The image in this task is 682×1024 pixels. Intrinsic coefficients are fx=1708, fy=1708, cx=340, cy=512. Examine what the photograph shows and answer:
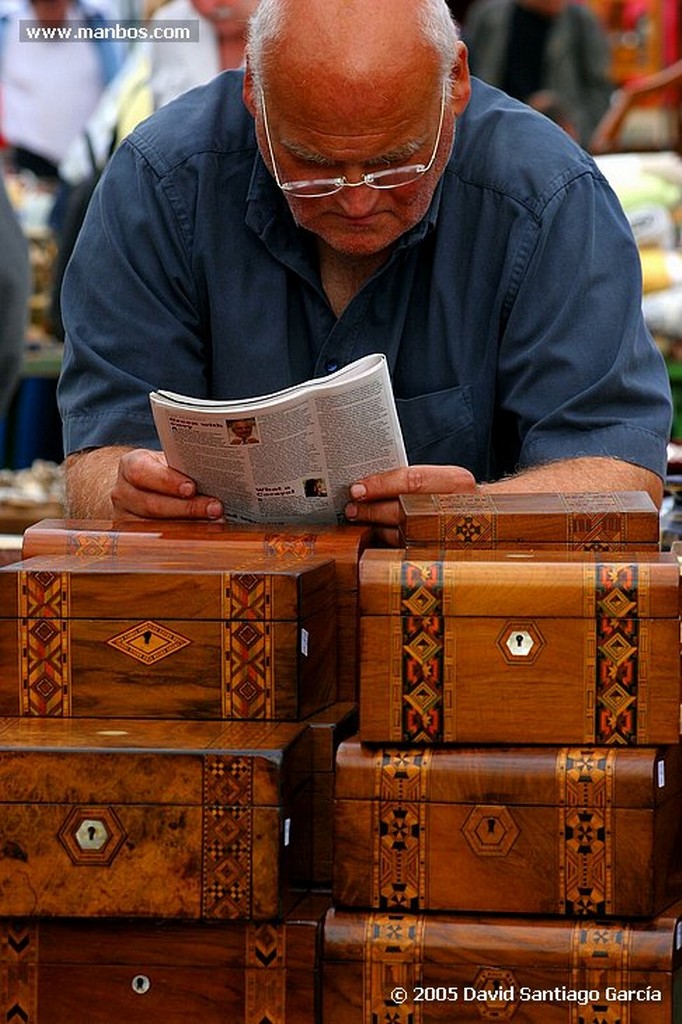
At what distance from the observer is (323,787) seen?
1.76m

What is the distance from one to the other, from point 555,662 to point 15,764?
20.7 inches

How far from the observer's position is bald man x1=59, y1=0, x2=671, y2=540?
214cm

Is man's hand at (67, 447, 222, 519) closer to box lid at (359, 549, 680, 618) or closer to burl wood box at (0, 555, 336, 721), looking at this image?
burl wood box at (0, 555, 336, 721)

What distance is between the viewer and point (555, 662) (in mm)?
1633

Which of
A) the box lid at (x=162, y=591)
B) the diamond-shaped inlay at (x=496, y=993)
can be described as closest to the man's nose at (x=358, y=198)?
the box lid at (x=162, y=591)

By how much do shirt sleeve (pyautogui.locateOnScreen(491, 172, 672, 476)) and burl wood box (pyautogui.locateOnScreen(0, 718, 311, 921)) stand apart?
2.57 feet

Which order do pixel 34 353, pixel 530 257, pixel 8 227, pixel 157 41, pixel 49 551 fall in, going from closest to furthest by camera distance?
1. pixel 49 551
2. pixel 530 257
3. pixel 8 227
4. pixel 157 41
5. pixel 34 353

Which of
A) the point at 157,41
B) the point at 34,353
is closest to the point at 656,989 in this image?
the point at 157,41

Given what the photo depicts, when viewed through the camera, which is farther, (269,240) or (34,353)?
(34,353)

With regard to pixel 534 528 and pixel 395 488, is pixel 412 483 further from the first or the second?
pixel 534 528

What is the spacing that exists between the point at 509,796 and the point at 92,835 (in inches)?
15.8

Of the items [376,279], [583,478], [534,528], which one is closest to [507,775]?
[534,528]

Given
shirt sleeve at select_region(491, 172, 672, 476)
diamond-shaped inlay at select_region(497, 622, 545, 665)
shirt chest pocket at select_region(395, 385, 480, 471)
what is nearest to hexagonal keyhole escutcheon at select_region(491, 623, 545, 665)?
diamond-shaped inlay at select_region(497, 622, 545, 665)

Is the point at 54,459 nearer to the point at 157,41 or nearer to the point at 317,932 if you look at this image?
the point at 157,41
